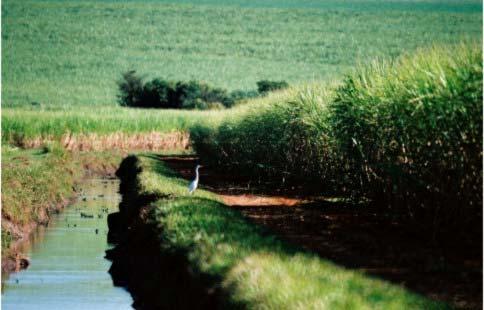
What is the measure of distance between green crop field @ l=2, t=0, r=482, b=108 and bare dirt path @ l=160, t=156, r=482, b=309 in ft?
243

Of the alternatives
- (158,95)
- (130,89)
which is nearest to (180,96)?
(158,95)

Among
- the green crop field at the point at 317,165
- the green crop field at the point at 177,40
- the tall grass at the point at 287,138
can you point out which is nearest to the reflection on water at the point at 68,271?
the green crop field at the point at 317,165

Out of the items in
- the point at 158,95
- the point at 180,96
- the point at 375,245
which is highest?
the point at 375,245

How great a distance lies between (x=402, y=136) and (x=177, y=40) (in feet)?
333

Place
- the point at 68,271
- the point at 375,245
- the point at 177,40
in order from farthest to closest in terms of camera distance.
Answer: the point at 177,40 → the point at 68,271 → the point at 375,245

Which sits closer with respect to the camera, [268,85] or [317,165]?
[317,165]

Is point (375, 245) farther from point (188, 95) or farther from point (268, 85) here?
point (268, 85)

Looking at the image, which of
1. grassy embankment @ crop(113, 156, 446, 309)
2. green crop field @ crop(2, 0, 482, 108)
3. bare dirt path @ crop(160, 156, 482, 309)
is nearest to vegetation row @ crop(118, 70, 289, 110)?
green crop field @ crop(2, 0, 482, 108)

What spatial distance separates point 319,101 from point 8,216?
24.3 ft

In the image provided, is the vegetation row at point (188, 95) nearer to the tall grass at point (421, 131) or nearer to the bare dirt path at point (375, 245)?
the bare dirt path at point (375, 245)

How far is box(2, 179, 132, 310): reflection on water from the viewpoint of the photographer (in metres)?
16.2

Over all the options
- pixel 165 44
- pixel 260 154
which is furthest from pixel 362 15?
pixel 260 154

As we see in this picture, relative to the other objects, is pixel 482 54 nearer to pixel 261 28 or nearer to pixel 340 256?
pixel 340 256

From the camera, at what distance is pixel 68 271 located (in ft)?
62.5
